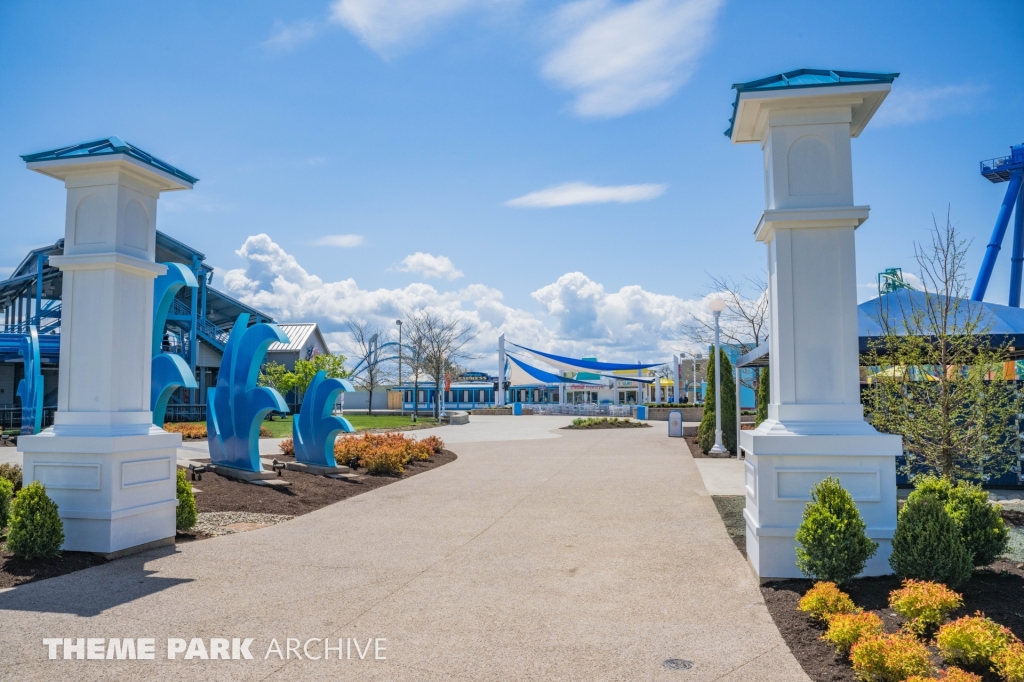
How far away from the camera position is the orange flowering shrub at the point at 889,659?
3775 mm

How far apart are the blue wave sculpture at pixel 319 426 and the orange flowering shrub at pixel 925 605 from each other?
1052 cm

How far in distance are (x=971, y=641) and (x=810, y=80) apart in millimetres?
4777

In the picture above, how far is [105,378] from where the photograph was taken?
7258 mm

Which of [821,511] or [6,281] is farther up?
[6,281]

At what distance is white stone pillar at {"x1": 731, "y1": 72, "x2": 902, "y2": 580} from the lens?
19.8 ft

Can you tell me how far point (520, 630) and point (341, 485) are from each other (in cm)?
797

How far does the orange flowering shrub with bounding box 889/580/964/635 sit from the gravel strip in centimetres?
703

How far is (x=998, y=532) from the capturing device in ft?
19.0

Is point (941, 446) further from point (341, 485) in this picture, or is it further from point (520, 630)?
point (341, 485)

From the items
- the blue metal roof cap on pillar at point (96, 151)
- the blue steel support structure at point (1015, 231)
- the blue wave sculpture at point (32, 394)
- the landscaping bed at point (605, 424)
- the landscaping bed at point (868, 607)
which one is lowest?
the landscaping bed at point (605, 424)

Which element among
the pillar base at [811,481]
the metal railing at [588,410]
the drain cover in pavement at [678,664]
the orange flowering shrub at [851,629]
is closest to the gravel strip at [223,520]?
the drain cover in pavement at [678,664]

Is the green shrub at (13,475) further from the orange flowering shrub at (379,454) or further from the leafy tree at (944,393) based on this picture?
the leafy tree at (944,393)

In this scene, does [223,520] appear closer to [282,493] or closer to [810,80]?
[282,493]

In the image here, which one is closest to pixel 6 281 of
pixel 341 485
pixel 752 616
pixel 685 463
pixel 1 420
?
pixel 1 420
